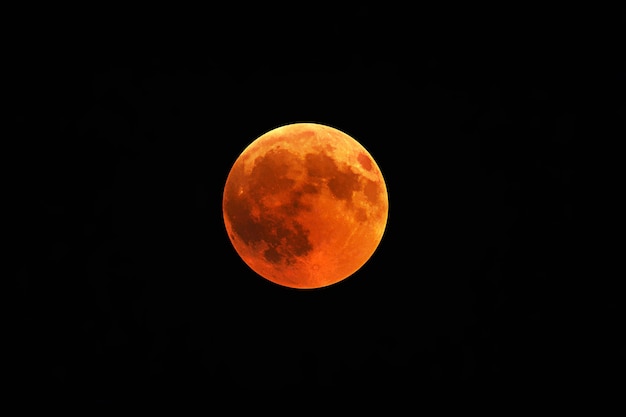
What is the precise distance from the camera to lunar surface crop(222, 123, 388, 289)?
4324mm

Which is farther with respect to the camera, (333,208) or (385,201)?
(385,201)

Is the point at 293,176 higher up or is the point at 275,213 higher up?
the point at 293,176

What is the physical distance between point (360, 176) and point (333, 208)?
54 cm

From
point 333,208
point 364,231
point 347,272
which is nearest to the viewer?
point 333,208

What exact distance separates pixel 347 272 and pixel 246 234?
1.27 m

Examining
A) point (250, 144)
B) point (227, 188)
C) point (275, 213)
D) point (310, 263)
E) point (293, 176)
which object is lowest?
point (310, 263)

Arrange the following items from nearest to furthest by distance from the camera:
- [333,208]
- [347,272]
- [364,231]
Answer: [333,208], [364,231], [347,272]

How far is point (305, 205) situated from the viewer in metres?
4.28

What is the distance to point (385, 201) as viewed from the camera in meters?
5.01

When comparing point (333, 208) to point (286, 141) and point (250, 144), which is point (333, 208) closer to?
point (286, 141)

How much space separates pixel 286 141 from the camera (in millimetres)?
4633

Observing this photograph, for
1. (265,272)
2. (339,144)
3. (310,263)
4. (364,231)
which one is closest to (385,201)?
(364,231)

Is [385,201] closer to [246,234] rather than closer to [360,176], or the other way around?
[360,176]

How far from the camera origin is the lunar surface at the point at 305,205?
432cm
